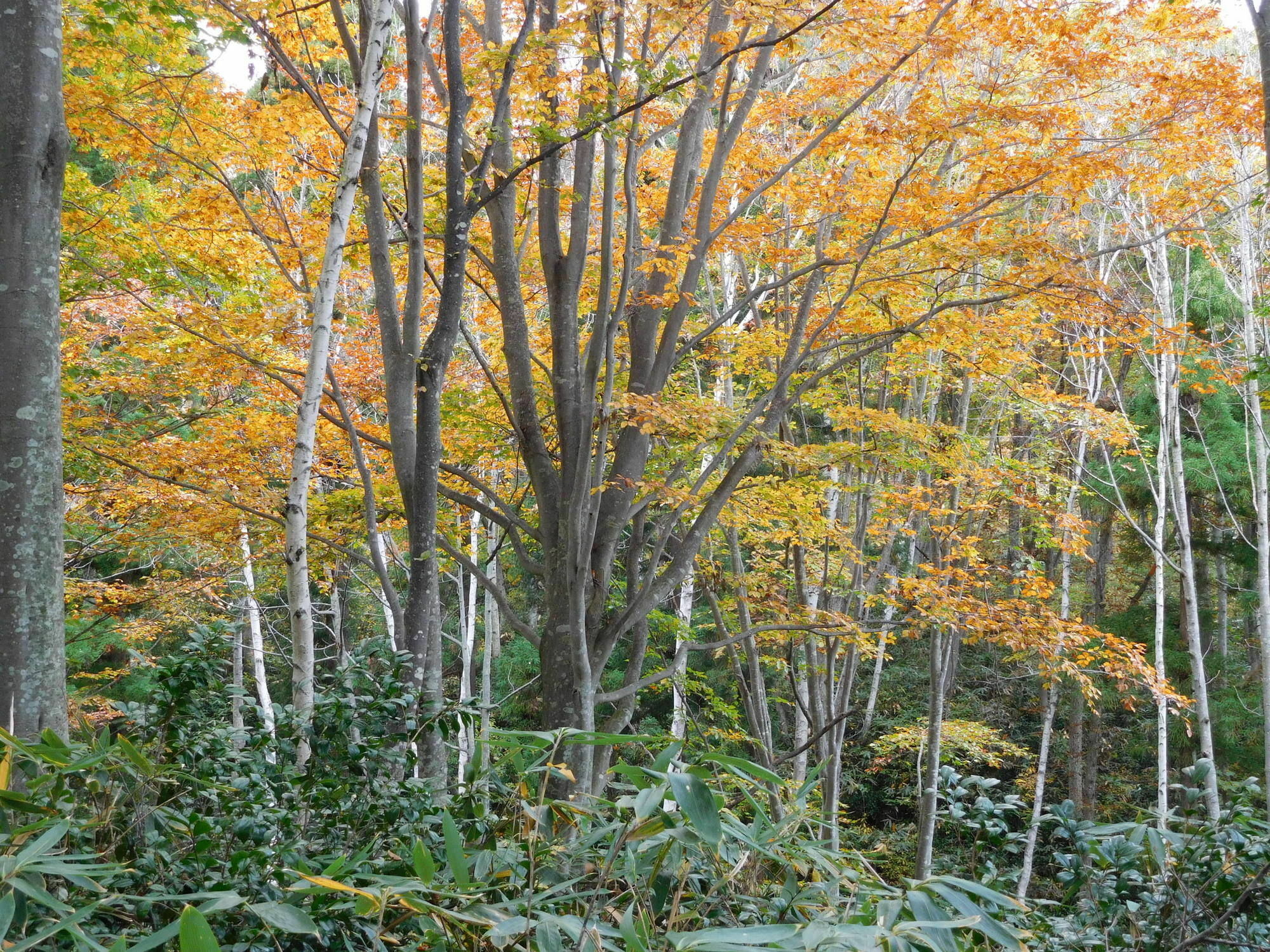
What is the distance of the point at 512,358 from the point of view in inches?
222

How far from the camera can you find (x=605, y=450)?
5.05m

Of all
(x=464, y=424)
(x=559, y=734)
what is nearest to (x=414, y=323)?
(x=464, y=424)

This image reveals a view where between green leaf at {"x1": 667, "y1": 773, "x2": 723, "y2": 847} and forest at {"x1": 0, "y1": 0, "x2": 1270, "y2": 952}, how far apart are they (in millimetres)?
10

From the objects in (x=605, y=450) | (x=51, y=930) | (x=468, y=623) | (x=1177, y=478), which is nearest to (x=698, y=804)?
(x=51, y=930)

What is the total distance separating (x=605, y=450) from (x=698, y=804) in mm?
4122

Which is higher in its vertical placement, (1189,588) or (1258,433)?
(1258,433)

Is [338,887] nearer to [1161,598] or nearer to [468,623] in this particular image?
[468,623]

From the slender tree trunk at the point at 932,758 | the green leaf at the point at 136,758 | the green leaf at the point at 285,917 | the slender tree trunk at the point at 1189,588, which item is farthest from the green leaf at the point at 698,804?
the slender tree trunk at the point at 1189,588

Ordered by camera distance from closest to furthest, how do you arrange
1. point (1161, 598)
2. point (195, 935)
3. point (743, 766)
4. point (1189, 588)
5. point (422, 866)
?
point (195, 935), point (422, 866), point (743, 766), point (1189, 588), point (1161, 598)

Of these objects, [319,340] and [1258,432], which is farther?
[1258,432]

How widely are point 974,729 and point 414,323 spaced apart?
9995mm

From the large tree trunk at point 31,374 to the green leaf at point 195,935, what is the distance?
4.72 ft

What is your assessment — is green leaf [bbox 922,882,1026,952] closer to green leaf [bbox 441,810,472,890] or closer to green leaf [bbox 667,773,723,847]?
green leaf [bbox 667,773,723,847]

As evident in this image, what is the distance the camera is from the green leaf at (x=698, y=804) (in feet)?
3.09
